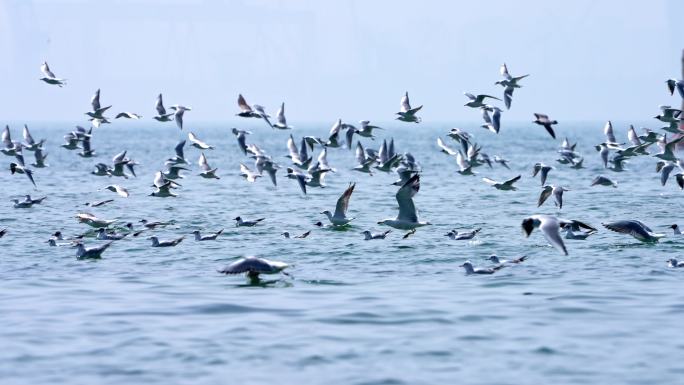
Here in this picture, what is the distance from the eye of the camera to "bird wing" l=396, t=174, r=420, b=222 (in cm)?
2400

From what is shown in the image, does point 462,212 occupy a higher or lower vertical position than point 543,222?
lower

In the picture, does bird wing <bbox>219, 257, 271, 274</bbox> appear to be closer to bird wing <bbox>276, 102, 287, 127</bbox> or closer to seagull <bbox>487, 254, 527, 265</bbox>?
seagull <bbox>487, 254, 527, 265</bbox>

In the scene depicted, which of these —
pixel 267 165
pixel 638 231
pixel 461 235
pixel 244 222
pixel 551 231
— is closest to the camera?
pixel 551 231

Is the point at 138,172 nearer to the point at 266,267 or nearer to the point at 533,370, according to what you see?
the point at 266,267

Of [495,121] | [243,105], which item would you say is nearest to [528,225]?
[495,121]

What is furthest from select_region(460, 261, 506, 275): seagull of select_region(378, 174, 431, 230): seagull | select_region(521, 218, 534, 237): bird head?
select_region(521, 218, 534, 237): bird head

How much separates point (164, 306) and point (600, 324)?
6920 millimetres

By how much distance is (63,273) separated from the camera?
23.9m

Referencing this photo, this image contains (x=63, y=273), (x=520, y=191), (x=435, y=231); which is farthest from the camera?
(x=520, y=191)

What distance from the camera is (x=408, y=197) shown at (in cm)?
2509

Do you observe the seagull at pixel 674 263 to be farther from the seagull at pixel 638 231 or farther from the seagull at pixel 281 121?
the seagull at pixel 281 121

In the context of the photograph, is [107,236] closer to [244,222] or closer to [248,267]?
[244,222]

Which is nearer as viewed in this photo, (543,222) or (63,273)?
(543,222)

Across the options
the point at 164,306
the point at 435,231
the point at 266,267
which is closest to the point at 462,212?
the point at 435,231
